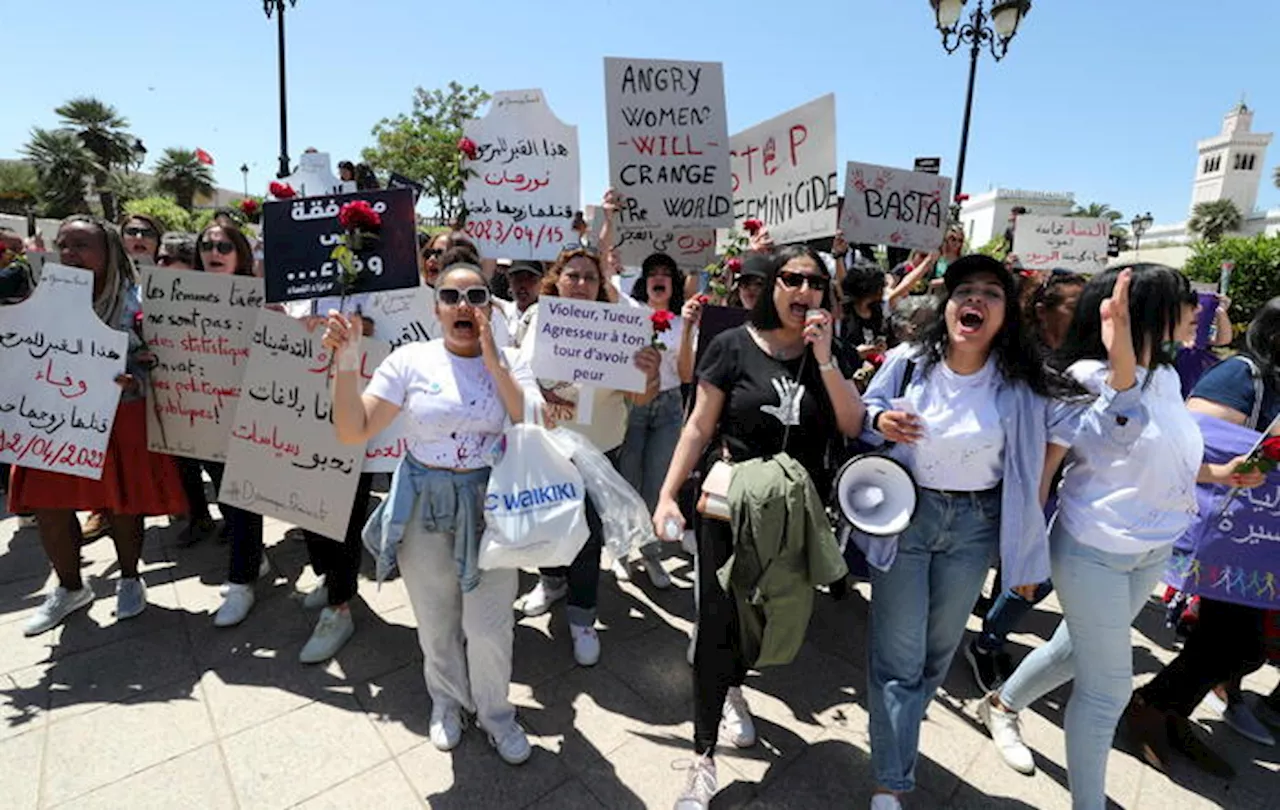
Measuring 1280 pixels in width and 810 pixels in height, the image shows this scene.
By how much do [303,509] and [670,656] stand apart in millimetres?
2026

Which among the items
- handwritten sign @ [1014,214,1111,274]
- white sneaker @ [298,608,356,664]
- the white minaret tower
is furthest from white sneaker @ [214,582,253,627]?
the white minaret tower

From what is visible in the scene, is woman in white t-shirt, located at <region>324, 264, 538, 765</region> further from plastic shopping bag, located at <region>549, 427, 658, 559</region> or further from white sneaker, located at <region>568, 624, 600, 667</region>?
white sneaker, located at <region>568, 624, 600, 667</region>

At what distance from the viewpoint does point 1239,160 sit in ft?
278

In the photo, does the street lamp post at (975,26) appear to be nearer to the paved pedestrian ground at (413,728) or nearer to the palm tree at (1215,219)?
the paved pedestrian ground at (413,728)

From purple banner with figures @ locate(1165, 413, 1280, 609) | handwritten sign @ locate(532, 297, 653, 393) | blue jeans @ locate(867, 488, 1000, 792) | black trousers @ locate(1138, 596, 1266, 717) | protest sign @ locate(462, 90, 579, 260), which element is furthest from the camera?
protest sign @ locate(462, 90, 579, 260)

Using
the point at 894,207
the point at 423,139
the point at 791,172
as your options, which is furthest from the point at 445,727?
the point at 423,139

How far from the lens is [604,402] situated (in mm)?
3553

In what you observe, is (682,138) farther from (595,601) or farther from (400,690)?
(400,690)

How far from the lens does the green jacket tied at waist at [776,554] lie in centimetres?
210

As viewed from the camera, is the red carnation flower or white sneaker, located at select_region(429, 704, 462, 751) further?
white sneaker, located at select_region(429, 704, 462, 751)

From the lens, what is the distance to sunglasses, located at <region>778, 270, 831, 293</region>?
2.30 m

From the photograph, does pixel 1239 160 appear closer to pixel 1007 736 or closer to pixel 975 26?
pixel 975 26

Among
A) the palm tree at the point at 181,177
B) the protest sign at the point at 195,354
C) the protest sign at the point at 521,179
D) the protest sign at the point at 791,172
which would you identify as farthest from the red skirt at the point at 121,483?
the palm tree at the point at 181,177

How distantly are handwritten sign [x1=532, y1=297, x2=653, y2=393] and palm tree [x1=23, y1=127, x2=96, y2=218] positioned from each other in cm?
4987
